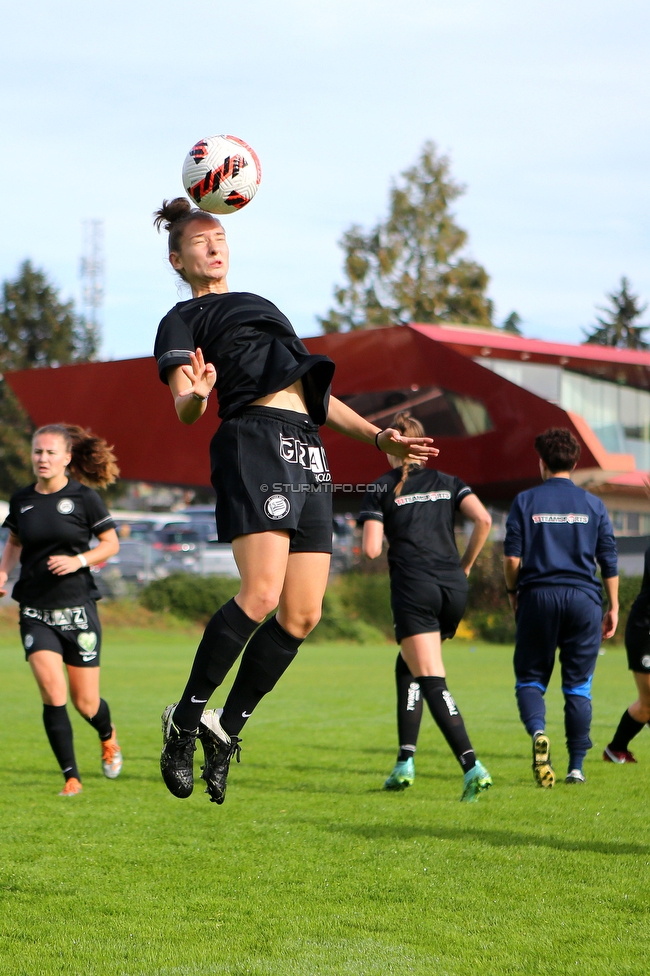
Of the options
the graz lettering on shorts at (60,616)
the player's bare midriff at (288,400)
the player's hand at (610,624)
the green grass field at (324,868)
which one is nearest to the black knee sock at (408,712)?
the green grass field at (324,868)

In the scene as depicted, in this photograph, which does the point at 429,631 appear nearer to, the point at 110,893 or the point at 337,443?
the point at 110,893

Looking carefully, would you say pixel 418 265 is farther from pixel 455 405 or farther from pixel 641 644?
pixel 641 644

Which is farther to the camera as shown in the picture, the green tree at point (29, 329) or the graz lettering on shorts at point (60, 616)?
the green tree at point (29, 329)

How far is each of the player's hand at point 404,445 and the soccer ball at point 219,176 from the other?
4.11 feet

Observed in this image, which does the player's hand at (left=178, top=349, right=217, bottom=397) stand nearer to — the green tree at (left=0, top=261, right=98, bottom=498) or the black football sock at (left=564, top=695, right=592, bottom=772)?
the black football sock at (left=564, top=695, right=592, bottom=772)

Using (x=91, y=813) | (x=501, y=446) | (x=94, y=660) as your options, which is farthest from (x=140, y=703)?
(x=501, y=446)

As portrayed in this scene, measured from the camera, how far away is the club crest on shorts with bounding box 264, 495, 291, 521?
409 centimetres

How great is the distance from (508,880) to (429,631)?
8.98ft

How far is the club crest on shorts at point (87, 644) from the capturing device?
7.90 m

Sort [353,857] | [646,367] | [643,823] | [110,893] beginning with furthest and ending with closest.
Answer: [646,367]
[643,823]
[353,857]
[110,893]

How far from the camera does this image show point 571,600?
7.51 meters

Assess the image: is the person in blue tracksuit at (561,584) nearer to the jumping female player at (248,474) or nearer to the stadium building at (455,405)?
the jumping female player at (248,474)

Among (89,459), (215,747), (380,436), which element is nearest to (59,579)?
(89,459)

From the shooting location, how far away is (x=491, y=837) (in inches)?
231
